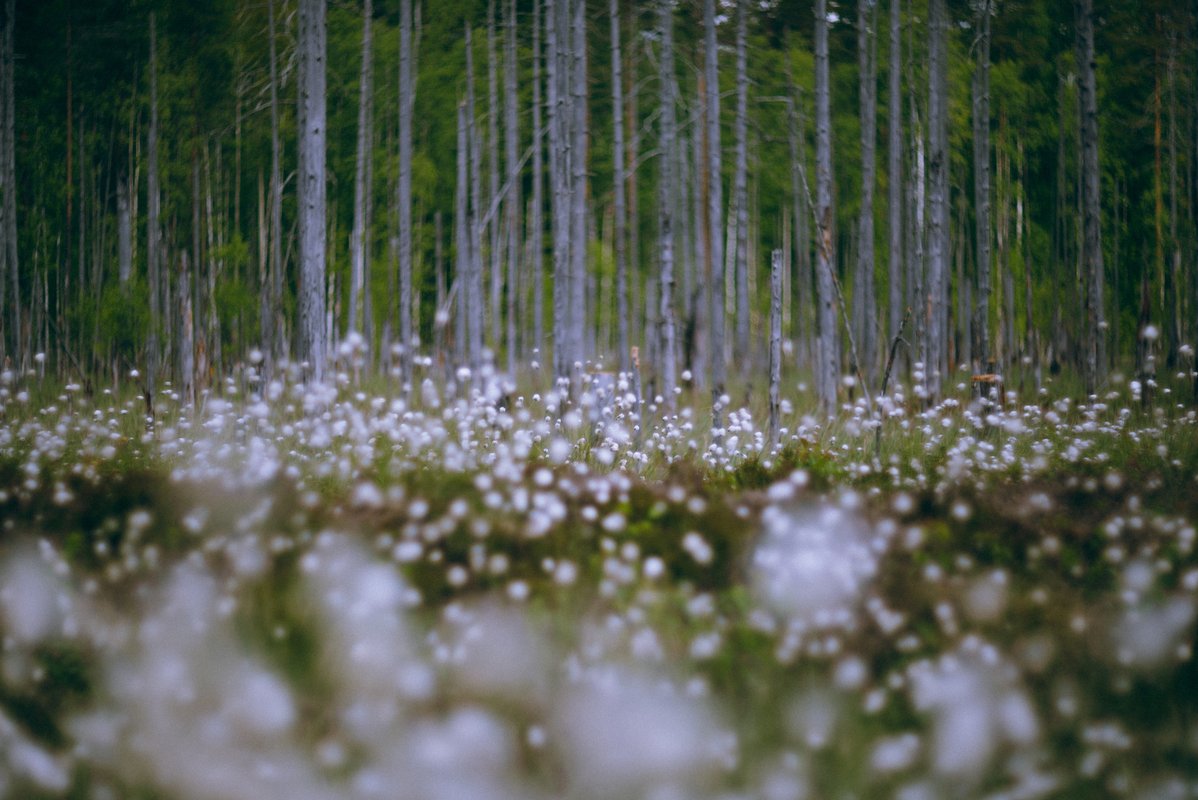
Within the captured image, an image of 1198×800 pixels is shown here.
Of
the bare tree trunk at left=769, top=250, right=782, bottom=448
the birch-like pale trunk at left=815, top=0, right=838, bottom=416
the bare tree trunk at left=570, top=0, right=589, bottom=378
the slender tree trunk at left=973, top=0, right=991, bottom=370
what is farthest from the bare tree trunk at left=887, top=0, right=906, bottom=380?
the bare tree trunk at left=769, top=250, right=782, bottom=448

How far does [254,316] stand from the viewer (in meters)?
17.3

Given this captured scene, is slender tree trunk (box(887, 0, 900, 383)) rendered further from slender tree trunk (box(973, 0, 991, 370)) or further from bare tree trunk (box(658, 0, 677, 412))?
bare tree trunk (box(658, 0, 677, 412))

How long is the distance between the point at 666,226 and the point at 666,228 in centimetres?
3

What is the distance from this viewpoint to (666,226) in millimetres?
11586

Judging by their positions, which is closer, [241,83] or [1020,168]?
[241,83]

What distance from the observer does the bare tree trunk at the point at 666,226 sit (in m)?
11.4

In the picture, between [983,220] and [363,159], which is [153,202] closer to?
[363,159]

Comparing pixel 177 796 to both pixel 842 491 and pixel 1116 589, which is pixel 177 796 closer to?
pixel 842 491

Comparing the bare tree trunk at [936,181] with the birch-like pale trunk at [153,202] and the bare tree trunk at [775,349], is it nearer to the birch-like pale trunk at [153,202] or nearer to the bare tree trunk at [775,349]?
the bare tree trunk at [775,349]

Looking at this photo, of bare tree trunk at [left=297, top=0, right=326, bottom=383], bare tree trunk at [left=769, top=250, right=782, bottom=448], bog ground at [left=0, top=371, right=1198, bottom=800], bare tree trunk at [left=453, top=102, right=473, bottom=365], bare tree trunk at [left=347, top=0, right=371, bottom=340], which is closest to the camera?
bog ground at [left=0, top=371, right=1198, bottom=800]

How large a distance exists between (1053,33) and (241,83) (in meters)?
16.7

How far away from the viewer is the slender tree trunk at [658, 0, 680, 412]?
37.3 ft

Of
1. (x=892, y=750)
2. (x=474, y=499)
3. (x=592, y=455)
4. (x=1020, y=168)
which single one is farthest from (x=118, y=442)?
(x=1020, y=168)

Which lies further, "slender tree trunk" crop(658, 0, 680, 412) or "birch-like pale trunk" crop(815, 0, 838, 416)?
"birch-like pale trunk" crop(815, 0, 838, 416)
